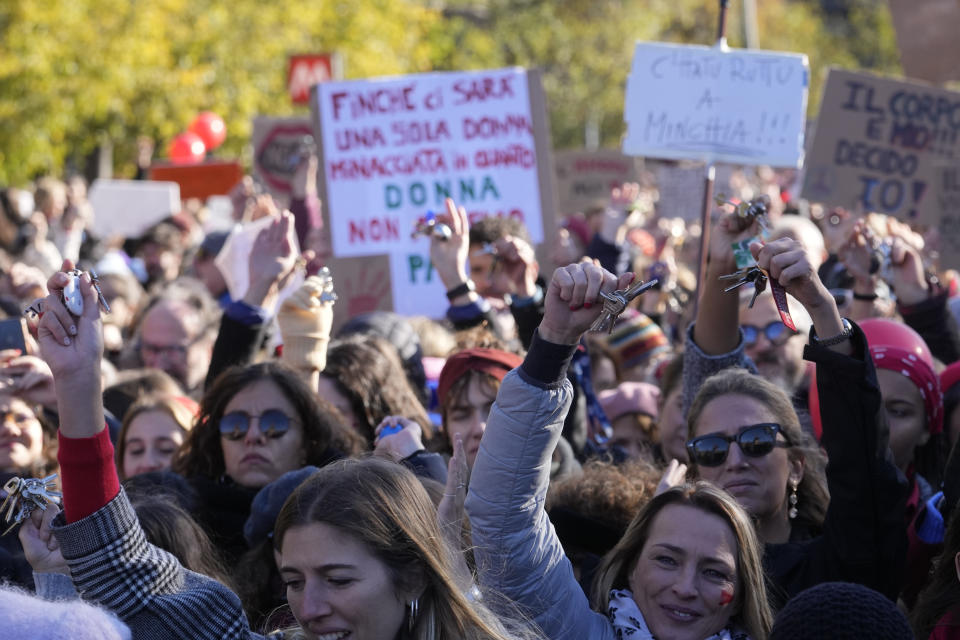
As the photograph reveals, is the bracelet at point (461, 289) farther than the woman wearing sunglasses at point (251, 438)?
Yes

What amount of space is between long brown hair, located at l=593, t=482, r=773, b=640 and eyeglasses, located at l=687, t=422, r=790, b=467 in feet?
1.40

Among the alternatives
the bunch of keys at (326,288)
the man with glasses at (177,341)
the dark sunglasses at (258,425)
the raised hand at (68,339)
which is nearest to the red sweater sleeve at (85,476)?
the raised hand at (68,339)

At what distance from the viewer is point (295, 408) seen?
13.2 ft

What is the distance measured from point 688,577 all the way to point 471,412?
132 centimetres

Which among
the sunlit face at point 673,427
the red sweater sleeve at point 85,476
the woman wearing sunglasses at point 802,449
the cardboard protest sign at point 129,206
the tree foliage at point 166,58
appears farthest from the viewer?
the tree foliage at point 166,58

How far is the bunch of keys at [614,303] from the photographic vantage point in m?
2.57

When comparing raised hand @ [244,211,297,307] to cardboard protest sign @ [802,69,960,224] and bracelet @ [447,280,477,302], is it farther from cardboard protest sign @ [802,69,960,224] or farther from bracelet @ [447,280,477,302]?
cardboard protest sign @ [802,69,960,224]

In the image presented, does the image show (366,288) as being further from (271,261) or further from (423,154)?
(271,261)

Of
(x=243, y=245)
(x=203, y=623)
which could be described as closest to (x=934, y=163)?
(x=243, y=245)

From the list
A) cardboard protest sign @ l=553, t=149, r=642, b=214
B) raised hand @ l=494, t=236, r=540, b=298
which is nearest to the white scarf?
raised hand @ l=494, t=236, r=540, b=298

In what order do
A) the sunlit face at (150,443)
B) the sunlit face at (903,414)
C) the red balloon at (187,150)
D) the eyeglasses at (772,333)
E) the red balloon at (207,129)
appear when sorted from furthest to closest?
the red balloon at (207,129) < the red balloon at (187,150) < the eyeglasses at (772,333) < the sunlit face at (150,443) < the sunlit face at (903,414)

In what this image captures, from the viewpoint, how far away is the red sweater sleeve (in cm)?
238

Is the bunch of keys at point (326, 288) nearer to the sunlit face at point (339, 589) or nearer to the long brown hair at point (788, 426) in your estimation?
the long brown hair at point (788, 426)

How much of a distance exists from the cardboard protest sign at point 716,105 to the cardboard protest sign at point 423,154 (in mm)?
850
